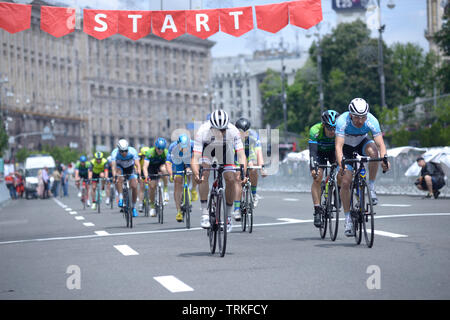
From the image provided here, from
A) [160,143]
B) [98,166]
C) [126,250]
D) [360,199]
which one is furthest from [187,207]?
[98,166]

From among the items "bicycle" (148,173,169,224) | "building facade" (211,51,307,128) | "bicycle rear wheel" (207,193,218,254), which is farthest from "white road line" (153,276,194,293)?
"building facade" (211,51,307,128)

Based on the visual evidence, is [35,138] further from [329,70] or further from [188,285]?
[188,285]

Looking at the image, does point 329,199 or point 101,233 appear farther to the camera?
point 101,233

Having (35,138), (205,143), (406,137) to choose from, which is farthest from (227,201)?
(35,138)

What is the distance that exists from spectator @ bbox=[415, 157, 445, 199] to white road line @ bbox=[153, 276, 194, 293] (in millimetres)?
19907

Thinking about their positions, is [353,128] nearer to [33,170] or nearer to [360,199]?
[360,199]

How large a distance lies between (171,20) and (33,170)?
130ft

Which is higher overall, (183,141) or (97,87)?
(97,87)

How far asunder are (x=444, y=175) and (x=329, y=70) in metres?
54.2

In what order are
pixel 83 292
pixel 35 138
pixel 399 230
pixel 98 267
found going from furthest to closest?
1. pixel 35 138
2. pixel 399 230
3. pixel 98 267
4. pixel 83 292

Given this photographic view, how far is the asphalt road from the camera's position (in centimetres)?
766

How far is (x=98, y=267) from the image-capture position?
33.0 feet

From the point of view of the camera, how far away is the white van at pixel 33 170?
5369cm

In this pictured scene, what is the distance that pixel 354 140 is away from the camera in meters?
11.6
